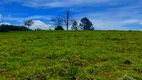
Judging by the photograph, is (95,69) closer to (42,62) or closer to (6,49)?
(42,62)

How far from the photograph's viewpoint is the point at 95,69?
13.0 metres

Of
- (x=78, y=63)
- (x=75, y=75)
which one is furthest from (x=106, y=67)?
(x=75, y=75)

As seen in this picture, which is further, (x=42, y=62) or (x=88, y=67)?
(x=42, y=62)

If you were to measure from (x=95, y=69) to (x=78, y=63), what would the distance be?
1612 mm

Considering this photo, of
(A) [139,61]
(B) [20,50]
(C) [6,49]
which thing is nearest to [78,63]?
(A) [139,61]

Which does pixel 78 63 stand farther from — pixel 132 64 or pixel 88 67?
pixel 132 64

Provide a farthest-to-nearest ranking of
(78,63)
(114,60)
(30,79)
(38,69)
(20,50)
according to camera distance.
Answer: (20,50)
(114,60)
(78,63)
(38,69)
(30,79)

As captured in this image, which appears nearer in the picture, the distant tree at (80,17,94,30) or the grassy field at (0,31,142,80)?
the grassy field at (0,31,142,80)

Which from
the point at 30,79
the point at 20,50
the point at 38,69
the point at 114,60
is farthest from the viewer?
the point at 20,50

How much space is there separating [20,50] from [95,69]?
7.49 m

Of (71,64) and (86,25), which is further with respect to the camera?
(86,25)

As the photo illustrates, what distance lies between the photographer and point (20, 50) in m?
18.7

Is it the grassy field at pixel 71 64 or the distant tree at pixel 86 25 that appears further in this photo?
the distant tree at pixel 86 25

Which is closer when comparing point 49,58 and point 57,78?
point 57,78
